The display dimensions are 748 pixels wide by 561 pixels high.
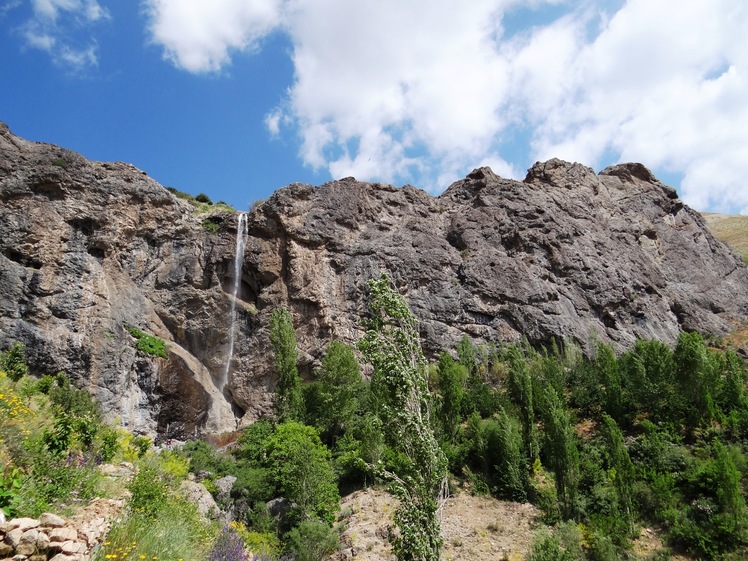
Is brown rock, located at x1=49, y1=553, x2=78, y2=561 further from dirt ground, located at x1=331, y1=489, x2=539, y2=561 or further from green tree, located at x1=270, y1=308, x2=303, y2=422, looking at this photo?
green tree, located at x1=270, y1=308, x2=303, y2=422

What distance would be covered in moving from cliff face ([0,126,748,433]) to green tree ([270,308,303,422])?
2.41m

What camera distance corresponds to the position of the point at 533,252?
3628 centimetres

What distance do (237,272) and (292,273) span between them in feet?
12.5

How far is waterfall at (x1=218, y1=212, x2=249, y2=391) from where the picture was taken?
28.8 meters

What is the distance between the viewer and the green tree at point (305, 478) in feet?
54.9

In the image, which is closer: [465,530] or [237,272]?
[465,530]

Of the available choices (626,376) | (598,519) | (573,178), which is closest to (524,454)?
(598,519)

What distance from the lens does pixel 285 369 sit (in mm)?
25047

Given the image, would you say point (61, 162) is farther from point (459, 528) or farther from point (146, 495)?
point (459, 528)

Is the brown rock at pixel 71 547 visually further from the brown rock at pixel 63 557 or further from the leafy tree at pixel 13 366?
the leafy tree at pixel 13 366

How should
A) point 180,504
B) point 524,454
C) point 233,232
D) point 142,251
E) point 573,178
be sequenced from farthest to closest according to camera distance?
point 573,178, point 233,232, point 142,251, point 524,454, point 180,504

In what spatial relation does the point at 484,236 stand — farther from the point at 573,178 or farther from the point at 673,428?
the point at 673,428

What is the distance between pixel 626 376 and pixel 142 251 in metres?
30.4

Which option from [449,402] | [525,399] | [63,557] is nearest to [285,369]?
[449,402]
